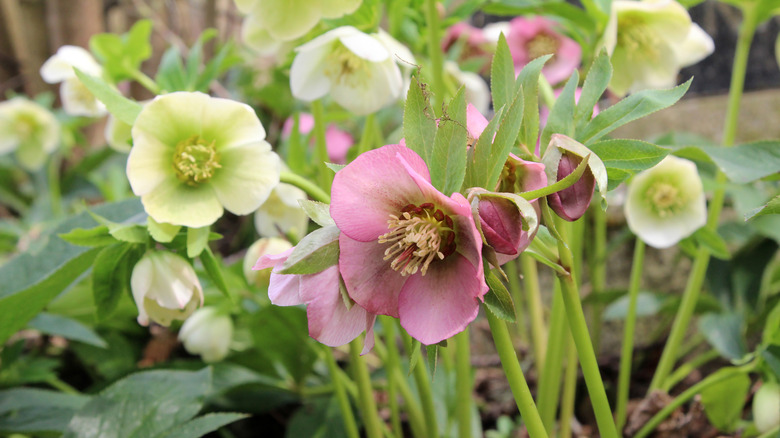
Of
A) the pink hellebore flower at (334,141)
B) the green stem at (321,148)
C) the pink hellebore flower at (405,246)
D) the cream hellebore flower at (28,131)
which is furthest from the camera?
the cream hellebore flower at (28,131)

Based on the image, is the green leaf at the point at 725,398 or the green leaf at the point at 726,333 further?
the green leaf at the point at 726,333

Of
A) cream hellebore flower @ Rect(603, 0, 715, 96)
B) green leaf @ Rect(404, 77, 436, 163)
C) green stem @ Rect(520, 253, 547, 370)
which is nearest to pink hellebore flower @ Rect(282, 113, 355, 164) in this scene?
green stem @ Rect(520, 253, 547, 370)

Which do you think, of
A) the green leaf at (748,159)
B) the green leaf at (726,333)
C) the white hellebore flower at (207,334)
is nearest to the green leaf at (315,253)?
the green leaf at (748,159)

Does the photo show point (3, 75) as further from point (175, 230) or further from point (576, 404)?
point (576, 404)

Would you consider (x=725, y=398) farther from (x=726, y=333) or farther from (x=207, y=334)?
(x=207, y=334)

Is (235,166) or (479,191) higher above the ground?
(479,191)

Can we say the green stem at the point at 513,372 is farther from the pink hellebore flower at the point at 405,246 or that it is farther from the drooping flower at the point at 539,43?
the drooping flower at the point at 539,43

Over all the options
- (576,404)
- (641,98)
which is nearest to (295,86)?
(641,98)
